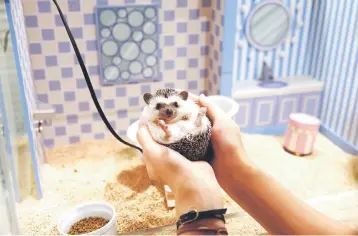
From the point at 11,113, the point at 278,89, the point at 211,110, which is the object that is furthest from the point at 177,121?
the point at 278,89

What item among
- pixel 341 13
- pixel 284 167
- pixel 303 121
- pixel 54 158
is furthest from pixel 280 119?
pixel 54 158

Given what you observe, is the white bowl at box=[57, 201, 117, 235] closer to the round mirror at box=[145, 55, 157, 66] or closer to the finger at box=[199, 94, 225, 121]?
the finger at box=[199, 94, 225, 121]

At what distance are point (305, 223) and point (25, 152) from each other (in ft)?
5.49

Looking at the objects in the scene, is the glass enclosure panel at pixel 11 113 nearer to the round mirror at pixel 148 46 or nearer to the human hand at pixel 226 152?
the human hand at pixel 226 152

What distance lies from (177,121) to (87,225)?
34.6 inches

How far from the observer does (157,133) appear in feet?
4.01

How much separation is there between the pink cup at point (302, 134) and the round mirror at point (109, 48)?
1.34 m

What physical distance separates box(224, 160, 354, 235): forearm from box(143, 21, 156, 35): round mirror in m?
1.78

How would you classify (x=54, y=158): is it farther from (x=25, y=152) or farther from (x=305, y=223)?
(x=305, y=223)

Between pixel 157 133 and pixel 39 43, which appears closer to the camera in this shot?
pixel 157 133

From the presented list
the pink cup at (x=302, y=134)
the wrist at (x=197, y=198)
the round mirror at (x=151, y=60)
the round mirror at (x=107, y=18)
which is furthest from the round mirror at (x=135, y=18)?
the wrist at (x=197, y=198)

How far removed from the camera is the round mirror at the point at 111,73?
2.80 metres

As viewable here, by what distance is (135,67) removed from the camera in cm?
285

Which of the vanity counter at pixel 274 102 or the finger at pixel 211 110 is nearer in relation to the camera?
the finger at pixel 211 110
